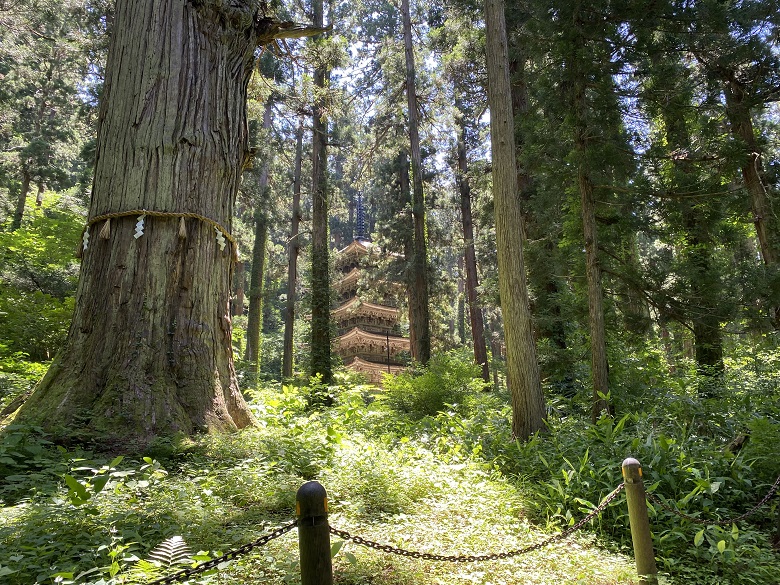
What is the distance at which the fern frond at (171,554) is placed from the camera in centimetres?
205

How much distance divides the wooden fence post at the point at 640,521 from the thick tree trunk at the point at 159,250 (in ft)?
10.6

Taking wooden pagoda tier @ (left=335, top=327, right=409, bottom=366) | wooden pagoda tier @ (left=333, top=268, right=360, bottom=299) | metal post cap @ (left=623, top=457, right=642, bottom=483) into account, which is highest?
wooden pagoda tier @ (left=333, top=268, right=360, bottom=299)

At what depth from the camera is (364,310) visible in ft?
83.8

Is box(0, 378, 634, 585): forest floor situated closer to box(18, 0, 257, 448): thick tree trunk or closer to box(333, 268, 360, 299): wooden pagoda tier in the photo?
box(18, 0, 257, 448): thick tree trunk

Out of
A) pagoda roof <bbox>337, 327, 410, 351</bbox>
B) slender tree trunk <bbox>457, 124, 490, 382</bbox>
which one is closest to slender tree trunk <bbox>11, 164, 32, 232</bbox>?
pagoda roof <bbox>337, 327, 410, 351</bbox>

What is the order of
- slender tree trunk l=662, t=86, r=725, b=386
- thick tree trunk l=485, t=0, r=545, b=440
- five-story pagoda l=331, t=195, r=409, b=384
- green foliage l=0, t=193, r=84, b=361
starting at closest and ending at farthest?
thick tree trunk l=485, t=0, r=545, b=440 < slender tree trunk l=662, t=86, r=725, b=386 < green foliage l=0, t=193, r=84, b=361 < five-story pagoda l=331, t=195, r=409, b=384

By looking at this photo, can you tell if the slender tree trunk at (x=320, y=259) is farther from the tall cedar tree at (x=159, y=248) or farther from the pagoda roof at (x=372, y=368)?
the pagoda roof at (x=372, y=368)

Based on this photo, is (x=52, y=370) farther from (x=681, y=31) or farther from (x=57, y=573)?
(x=681, y=31)

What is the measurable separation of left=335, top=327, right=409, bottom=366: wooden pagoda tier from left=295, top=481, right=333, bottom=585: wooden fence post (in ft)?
74.8

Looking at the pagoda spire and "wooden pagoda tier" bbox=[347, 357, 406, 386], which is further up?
the pagoda spire

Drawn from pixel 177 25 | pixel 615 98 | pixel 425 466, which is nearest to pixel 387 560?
pixel 425 466

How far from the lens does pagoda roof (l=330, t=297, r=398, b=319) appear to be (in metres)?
24.8

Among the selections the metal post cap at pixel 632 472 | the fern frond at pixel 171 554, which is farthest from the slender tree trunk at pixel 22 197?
the metal post cap at pixel 632 472

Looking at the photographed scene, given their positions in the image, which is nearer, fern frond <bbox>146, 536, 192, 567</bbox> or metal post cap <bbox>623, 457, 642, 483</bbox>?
fern frond <bbox>146, 536, 192, 567</bbox>
